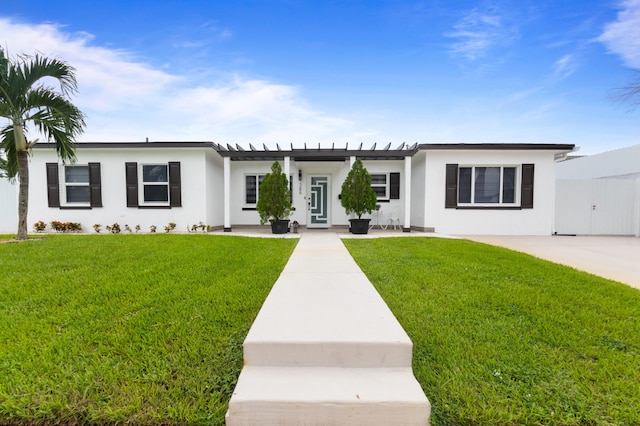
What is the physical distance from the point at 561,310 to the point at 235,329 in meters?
3.19

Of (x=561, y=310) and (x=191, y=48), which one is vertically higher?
(x=191, y=48)

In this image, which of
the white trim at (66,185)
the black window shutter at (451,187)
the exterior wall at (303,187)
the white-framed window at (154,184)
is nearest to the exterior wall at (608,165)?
the black window shutter at (451,187)

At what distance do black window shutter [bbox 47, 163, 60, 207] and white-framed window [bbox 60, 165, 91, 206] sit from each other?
0.25 meters

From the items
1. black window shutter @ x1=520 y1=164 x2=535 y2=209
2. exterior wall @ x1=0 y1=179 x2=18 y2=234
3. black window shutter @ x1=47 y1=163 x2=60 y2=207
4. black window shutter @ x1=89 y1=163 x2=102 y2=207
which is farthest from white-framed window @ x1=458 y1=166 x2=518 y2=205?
exterior wall @ x1=0 y1=179 x2=18 y2=234

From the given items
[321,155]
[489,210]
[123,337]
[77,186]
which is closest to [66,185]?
[77,186]

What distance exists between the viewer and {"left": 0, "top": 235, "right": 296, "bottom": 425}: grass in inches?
59.8

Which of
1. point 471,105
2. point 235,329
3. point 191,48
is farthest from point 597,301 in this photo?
point 191,48

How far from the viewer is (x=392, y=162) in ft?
35.5

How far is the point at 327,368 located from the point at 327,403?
0.33 m

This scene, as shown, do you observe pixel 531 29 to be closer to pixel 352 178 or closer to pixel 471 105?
pixel 471 105

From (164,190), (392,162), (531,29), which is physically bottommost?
(164,190)

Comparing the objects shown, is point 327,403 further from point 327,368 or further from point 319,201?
point 319,201

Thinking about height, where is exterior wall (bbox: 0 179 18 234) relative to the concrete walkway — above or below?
above

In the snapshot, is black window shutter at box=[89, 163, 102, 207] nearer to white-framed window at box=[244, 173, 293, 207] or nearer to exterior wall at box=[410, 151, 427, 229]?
white-framed window at box=[244, 173, 293, 207]
